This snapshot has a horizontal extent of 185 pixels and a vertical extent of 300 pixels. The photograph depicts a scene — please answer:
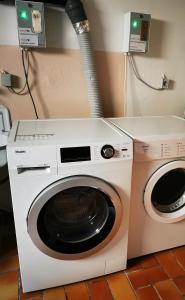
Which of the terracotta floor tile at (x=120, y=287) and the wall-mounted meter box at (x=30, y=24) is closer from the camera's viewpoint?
the terracotta floor tile at (x=120, y=287)

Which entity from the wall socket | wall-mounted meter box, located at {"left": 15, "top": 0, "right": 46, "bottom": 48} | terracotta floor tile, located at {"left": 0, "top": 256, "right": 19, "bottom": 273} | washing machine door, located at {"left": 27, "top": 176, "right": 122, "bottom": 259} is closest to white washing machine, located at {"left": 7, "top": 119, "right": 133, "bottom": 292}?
washing machine door, located at {"left": 27, "top": 176, "right": 122, "bottom": 259}

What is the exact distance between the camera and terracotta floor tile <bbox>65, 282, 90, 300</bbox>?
1164 mm

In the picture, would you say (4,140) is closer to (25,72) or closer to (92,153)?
(25,72)

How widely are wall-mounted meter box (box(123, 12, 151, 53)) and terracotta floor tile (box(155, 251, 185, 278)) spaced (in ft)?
4.85

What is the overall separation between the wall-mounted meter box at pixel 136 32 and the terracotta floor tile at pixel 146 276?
1524mm

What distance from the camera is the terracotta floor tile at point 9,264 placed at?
133 cm

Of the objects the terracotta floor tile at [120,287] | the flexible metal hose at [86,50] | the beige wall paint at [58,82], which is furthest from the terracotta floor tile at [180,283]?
the beige wall paint at [58,82]

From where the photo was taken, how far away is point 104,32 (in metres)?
1.54

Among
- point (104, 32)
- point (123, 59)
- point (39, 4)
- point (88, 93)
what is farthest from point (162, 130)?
point (39, 4)

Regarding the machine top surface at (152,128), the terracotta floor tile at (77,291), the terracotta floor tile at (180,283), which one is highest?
the machine top surface at (152,128)

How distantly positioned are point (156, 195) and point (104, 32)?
121 centimetres

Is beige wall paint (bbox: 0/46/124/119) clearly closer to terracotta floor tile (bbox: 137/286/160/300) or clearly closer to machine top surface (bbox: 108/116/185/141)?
machine top surface (bbox: 108/116/185/141)

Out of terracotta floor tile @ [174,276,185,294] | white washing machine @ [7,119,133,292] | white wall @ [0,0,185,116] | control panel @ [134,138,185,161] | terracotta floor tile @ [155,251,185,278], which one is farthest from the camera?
white wall @ [0,0,185,116]

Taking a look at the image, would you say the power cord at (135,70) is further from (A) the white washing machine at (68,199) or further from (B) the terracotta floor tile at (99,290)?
(B) the terracotta floor tile at (99,290)
